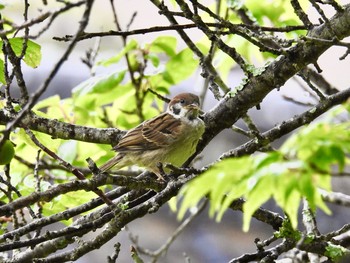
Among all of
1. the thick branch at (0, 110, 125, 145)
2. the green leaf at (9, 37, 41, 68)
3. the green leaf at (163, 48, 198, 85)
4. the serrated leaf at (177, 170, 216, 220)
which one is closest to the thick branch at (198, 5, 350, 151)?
the thick branch at (0, 110, 125, 145)

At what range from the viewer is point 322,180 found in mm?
1447

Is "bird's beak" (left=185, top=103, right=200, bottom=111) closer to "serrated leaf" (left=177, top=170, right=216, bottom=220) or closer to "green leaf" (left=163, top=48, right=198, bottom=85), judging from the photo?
"green leaf" (left=163, top=48, right=198, bottom=85)

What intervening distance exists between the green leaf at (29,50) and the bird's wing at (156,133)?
128cm

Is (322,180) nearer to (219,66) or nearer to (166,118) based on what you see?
(219,66)

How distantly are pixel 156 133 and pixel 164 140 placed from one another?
0.08 meters

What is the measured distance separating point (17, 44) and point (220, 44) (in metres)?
0.74

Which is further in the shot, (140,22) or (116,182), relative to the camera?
(140,22)

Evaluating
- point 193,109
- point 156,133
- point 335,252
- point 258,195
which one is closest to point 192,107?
point 193,109

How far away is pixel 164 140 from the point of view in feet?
14.1

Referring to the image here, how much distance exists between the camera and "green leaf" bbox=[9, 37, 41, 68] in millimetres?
2689

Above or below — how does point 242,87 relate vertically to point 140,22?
below

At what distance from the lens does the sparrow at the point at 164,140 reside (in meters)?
4.07

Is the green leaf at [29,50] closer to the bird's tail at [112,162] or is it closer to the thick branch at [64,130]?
the thick branch at [64,130]

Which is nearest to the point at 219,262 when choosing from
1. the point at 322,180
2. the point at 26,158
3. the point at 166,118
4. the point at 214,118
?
the point at 166,118
